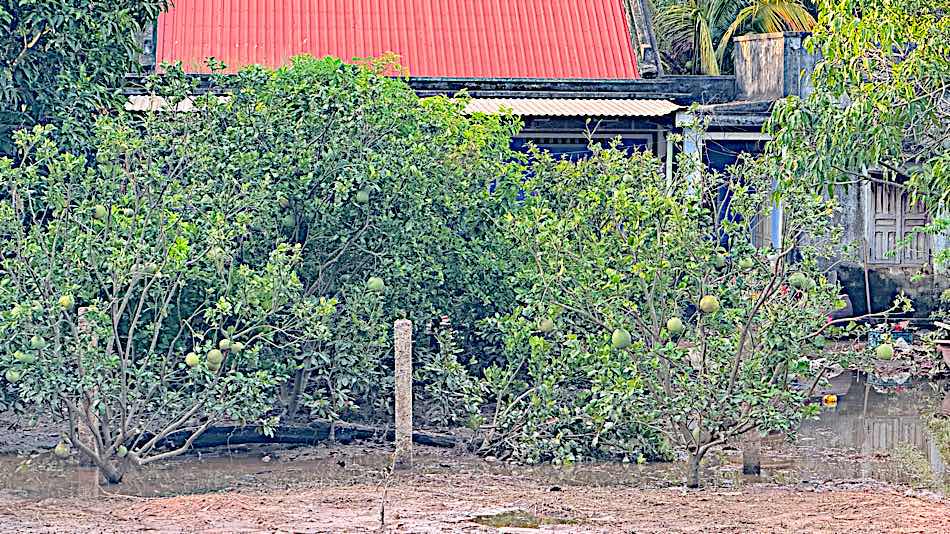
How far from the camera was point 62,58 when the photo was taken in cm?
1017

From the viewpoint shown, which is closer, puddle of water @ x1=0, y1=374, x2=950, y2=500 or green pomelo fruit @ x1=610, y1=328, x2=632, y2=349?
green pomelo fruit @ x1=610, y1=328, x2=632, y2=349

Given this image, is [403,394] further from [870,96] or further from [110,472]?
[870,96]

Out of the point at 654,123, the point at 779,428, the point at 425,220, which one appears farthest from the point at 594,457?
the point at 654,123

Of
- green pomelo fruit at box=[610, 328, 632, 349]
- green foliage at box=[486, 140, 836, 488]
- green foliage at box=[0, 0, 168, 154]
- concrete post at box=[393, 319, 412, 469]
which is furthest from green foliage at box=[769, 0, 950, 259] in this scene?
green foliage at box=[0, 0, 168, 154]

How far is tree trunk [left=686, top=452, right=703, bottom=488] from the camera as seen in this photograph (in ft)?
28.4

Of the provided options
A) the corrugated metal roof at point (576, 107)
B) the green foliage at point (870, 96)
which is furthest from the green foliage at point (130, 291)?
the corrugated metal roof at point (576, 107)

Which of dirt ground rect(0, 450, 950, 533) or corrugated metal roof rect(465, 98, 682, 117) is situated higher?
corrugated metal roof rect(465, 98, 682, 117)

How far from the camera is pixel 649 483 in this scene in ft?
29.1

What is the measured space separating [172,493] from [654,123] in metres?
9.85

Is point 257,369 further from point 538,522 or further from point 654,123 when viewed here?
point 654,123

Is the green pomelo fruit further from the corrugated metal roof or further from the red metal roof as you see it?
the red metal roof

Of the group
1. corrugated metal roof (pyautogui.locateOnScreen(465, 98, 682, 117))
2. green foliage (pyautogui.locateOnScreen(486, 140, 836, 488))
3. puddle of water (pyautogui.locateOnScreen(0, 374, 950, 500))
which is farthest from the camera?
corrugated metal roof (pyautogui.locateOnScreen(465, 98, 682, 117))

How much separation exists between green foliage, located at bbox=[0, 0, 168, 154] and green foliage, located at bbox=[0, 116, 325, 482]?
0.85 m

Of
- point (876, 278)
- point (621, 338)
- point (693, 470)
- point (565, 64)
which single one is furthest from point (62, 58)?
point (876, 278)
